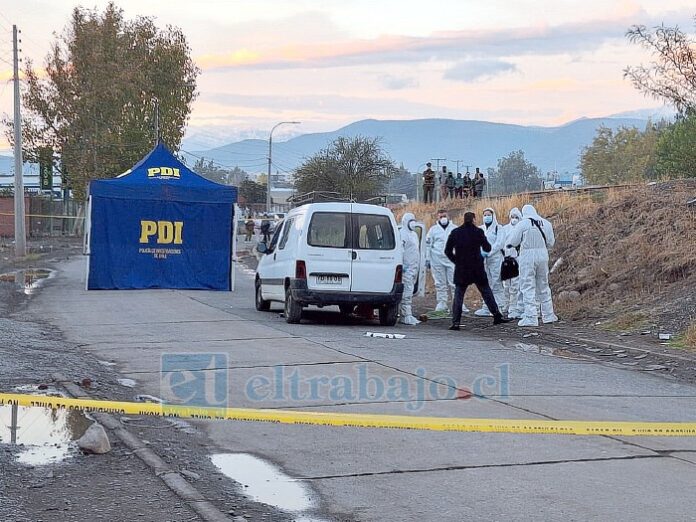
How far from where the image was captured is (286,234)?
17031 mm

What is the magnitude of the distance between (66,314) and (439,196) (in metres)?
25.9

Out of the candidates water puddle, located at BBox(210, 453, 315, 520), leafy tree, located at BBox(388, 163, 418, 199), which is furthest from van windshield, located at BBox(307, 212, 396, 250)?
leafy tree, located at BBox(388, 163, 418, 199)

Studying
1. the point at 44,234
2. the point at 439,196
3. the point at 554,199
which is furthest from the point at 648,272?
the point at 44,234

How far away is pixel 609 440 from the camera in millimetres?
7207

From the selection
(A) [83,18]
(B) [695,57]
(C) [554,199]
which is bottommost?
(C) [554,199]

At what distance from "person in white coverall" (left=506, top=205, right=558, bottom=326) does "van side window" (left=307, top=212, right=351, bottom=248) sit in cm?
270

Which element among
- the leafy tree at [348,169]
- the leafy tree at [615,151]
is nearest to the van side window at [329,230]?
the leafy tree at [348,169]

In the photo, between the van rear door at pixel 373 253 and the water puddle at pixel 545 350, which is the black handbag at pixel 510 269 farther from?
the water puddle at pixel 545 350

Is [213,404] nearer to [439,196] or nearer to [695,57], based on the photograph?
[695,57]

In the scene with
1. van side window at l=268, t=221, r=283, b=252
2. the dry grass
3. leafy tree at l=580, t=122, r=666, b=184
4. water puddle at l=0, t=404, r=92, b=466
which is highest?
leafy tree at l=580, t=122, r=666, b=184

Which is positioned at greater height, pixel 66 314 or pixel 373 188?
pixel 373 188

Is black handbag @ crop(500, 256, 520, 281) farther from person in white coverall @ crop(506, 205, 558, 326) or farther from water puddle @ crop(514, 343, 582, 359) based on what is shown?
water puddle @ crop(514, 343, 582, 359)

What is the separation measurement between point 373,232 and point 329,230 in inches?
27.8

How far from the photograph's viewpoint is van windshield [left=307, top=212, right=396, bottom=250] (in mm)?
15758
